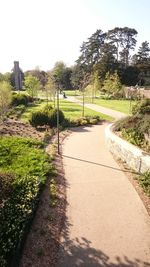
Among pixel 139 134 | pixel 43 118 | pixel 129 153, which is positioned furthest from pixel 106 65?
pixel 129 153

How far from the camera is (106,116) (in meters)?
32.8

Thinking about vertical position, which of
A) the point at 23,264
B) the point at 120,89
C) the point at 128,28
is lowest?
the point at 23,264

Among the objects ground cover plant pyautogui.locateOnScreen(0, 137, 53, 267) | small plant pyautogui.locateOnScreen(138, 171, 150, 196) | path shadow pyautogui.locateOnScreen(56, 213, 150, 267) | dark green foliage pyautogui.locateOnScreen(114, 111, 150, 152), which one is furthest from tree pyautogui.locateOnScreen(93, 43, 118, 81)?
path shadow pyautogui.locateOnScreen(56, 213, 150, 267)

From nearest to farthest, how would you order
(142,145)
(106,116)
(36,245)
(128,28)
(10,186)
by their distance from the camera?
(36,245), (10,186), (142,145), (106,116), (128,28)

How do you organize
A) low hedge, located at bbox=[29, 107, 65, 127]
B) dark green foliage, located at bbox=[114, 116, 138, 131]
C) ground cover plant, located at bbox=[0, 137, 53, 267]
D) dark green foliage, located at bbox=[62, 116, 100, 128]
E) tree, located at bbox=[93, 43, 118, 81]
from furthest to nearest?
1. tree, located at bbox=[93, 43, 118, 81]
2. dark green foliage, located at bbox=[62, 116, 100, 128]
3. low hedge, located at bbox=[29, 107, 65, 127]
4. dark green foliage, located at bbox=[114, 116, 138, 131]
5. ground cover plant, located at bbox=[0, 137, 53, 267]

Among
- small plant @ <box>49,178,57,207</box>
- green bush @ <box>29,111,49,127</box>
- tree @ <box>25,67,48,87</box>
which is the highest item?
tree @ <box>25,67,48,87</box>

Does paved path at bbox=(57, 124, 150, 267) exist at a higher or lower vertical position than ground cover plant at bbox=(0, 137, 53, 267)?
lower

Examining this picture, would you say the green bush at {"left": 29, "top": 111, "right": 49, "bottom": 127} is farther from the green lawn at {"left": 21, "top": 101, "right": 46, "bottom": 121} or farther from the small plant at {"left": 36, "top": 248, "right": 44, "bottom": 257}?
the small plant at {"left": 36, "top": 248, "right": 44, "bottom": 257}

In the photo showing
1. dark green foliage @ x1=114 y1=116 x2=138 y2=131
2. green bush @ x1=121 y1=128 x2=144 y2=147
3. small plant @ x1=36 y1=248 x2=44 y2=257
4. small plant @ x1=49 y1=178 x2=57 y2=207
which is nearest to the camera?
small plant @ x1=36 y1=248 x2=44 y2=257

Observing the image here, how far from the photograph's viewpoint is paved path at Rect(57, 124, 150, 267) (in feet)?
25.3

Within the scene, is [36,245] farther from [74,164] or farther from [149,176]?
[74,164]

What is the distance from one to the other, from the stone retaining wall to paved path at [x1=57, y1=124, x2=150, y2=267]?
2.32 feet

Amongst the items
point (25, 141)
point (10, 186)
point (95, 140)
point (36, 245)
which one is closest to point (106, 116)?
point (95, 140)

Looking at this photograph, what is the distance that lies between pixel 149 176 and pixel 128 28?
80424mm
